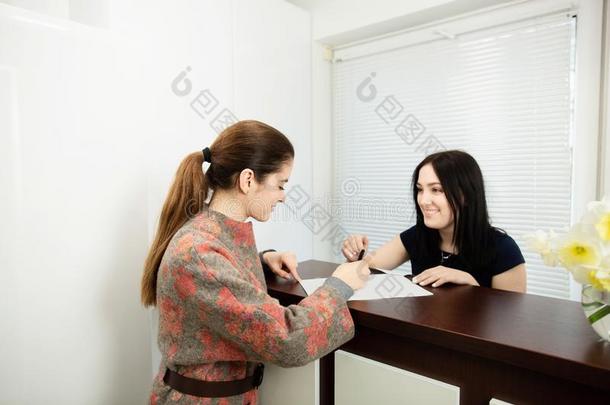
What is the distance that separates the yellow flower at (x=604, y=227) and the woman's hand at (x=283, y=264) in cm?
82

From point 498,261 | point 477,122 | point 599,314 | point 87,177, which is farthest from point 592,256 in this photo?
point 477,122

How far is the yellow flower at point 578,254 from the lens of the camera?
68 cm

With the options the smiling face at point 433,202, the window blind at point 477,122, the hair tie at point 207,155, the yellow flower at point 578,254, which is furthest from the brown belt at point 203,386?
the window blind at point 477,122

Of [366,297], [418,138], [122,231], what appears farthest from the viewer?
[418,138]

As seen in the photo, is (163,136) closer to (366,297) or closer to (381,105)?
(366,297)

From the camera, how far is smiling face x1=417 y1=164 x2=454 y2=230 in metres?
1.52

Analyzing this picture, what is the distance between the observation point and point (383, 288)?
3.78 ft

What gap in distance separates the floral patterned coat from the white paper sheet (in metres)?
0.17

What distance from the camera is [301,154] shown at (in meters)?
2.36

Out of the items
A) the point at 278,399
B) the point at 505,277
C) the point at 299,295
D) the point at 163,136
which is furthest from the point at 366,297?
the point at 163,136

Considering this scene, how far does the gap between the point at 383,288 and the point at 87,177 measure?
996mm

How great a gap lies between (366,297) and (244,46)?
145cm

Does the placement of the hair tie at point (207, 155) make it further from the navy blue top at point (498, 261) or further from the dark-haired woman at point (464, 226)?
the navy blue top at point (498, 261)

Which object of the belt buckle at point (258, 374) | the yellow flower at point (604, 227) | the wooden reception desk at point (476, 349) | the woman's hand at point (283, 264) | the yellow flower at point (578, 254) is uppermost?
the yellow flower at point (604, 227)
